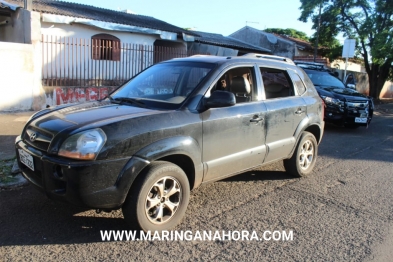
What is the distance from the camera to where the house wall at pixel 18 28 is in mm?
10078

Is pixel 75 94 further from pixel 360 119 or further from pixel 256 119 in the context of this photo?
pixel 360 119

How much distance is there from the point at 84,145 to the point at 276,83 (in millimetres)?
3084

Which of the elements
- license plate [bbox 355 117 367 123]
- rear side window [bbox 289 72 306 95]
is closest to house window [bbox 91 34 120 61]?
license plate [bbox 355 117 367 123]

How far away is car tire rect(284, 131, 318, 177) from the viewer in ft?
17.1

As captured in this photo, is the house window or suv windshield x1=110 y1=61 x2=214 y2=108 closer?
suv windshield x1=110 y1=61 x2=214 y2=108

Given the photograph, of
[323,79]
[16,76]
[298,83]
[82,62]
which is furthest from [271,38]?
[298,83]

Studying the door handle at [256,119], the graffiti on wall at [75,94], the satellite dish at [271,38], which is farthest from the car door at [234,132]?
the satellite dish at [271,38]

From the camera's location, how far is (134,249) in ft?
10.3

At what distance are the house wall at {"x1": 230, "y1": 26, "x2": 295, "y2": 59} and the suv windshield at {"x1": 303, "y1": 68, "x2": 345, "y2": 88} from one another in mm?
15986

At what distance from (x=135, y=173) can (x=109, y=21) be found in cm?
1329

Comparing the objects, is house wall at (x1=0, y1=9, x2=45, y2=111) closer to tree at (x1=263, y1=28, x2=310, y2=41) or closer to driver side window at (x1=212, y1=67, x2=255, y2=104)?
driver side window at (x1=212, y1=67, x2=255, y2=104)

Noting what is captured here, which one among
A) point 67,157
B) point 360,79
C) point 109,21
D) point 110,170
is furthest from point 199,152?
point 360,79

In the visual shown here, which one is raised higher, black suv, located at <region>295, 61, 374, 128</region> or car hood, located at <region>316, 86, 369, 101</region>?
car hood, located at <region>316, 86, 369, 101</region>

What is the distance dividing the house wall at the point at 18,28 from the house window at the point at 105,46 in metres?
2.49
